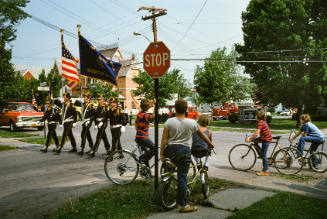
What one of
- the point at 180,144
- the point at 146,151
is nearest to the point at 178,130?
the point at 180,144

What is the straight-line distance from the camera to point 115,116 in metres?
9.34

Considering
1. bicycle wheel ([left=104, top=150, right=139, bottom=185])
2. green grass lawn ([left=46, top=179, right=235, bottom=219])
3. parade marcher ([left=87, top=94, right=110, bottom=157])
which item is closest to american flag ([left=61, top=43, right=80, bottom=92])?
parade marcher ([left=87, top=94, right=110, bottom=157])

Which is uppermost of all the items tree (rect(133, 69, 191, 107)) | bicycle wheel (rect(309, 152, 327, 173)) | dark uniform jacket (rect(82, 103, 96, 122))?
tree (rect(133, 69, 191, 107))

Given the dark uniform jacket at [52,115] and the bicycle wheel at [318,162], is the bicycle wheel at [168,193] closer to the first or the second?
the bicycle wheel at [318,162]

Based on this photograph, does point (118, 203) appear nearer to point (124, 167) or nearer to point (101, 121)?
point (124, 167)

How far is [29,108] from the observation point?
870 inches

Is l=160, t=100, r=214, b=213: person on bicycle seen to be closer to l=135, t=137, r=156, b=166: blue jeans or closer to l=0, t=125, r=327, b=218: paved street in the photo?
l=135, t=137, r=156, b=166: blue jeans

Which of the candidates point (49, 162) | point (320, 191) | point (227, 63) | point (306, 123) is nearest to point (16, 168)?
point (49, 162)

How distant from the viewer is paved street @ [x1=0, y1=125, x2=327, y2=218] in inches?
203

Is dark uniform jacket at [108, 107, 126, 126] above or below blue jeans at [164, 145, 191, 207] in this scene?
above

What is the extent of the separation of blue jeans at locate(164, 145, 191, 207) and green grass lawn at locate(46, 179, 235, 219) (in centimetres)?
47

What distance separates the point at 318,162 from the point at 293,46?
56.2 feet

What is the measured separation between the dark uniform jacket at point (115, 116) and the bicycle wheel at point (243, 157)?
3755mm

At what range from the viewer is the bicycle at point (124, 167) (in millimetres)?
6086
